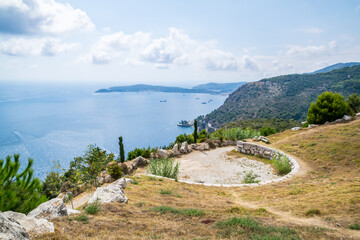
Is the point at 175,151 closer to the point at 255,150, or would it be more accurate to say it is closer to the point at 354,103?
the point at 255,150

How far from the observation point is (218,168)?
1231 cm

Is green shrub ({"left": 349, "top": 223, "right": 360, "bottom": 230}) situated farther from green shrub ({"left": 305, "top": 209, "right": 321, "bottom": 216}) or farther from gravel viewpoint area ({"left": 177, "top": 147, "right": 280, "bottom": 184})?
gravel viewpoint area ({"left": 177, "top": 147, "right": 280, "bottom": 184})

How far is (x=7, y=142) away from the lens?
55625 mm

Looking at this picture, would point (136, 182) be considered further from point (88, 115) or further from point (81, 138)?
point (88, 115)

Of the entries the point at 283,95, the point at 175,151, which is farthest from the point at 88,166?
the point at 283,95

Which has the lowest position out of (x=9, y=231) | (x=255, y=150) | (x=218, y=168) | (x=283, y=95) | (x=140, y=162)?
(x=218, y=168)

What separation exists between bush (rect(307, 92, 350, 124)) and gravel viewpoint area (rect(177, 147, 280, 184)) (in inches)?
375

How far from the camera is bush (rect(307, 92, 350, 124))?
17.9 metres

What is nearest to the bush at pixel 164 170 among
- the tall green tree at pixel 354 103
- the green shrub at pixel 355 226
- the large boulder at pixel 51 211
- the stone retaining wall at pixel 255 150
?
the large boulder at pixel 51 211

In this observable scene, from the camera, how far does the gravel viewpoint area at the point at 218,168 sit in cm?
A: 1062

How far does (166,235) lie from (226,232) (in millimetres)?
1121

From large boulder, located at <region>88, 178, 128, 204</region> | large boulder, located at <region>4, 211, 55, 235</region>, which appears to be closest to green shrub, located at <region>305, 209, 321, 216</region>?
large boulder, located at <region>88, 178, 128, 204</region>

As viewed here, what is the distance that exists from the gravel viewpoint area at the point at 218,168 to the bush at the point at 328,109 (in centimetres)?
953

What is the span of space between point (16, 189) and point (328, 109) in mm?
21923
